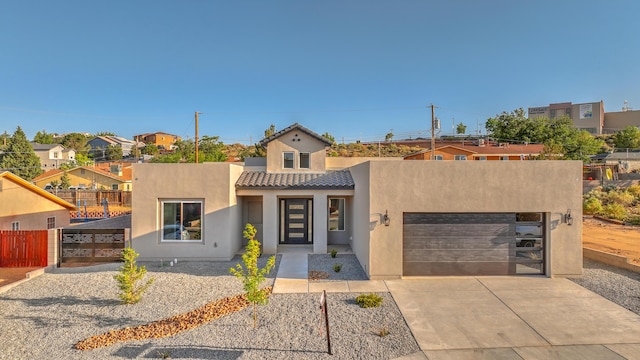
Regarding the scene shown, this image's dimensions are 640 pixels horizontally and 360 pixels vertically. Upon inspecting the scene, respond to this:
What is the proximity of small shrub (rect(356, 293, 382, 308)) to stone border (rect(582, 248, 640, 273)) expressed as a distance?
33.9 ft

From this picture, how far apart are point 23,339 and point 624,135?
86802 millimetres

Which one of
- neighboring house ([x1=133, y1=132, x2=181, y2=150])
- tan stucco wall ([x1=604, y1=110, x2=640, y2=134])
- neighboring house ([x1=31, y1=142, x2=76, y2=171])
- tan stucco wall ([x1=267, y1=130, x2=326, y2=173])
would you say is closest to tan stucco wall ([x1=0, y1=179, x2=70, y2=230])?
tan stucco wall ([x1=267, y1=130, x2=326, y2=173])

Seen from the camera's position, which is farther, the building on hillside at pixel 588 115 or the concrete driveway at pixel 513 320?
the building on hillside at pixel 588 115

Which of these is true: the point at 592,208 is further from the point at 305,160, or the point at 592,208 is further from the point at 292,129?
the point at 292,129

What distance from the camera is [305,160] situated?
59.9ft

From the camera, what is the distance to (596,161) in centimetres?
4969

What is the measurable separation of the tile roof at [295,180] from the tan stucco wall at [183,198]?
1.37 m

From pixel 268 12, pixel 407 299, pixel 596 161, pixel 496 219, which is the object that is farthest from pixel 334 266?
pixel 596 161

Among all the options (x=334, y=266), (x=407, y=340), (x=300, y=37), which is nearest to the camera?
(x=407, y=340)

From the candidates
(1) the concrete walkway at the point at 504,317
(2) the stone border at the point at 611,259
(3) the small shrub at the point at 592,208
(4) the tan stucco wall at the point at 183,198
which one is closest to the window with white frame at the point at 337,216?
(1) the concrete walkway at the point at 504,317

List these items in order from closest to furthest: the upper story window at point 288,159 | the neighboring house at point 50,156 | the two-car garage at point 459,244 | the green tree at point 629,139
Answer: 1. the two-car garage at point 459,244
2. the upper story window at point 288,159
3. the green tree at point 629,139
4. the neighboring house at point 50,156

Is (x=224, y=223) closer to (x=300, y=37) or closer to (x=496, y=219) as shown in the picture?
(x=496, y=219)

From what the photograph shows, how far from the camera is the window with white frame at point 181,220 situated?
13.4 m

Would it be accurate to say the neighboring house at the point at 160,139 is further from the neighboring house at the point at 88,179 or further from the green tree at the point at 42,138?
the neighboring house at the point at 88,179
